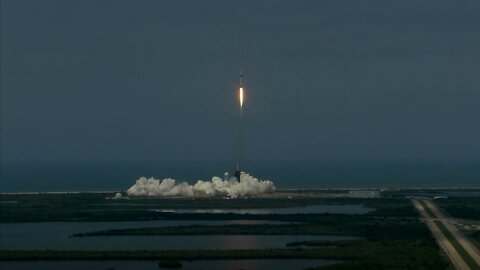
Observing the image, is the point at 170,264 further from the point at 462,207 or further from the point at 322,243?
the point at 462,207

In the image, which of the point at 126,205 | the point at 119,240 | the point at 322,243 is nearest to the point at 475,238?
the point at 322,243

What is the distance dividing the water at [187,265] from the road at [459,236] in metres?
10.6

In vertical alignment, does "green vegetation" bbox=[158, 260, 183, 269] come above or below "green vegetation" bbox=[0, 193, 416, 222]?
below

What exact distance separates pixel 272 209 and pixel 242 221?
47.8 ft

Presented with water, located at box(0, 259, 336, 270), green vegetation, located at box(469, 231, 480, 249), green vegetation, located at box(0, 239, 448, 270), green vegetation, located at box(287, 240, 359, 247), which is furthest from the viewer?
green vegetation, located at box(469, 231, 480, 249)

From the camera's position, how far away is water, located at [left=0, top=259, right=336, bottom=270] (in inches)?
2800

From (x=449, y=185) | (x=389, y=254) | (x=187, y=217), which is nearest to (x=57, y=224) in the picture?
Result: (x=187, y=217)

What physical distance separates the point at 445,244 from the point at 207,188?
5818 centimetres

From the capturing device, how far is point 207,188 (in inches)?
5340

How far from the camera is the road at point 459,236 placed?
7519 cm

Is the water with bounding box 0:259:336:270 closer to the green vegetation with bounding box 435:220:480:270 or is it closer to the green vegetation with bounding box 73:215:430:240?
the green vegetation with bounding box 435:220:480:270

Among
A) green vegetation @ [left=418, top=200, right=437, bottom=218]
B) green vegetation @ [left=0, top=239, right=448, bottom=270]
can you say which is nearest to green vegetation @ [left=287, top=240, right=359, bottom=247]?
green vegetation @ [left=0, top=239, right=448, bottom=270]

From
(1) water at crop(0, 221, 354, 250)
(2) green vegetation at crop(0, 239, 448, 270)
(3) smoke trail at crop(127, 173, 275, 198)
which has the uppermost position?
(3) smoke trail at crop(127, 173, 275, 198)

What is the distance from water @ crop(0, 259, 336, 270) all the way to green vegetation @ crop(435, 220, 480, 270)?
9547 millimetres
